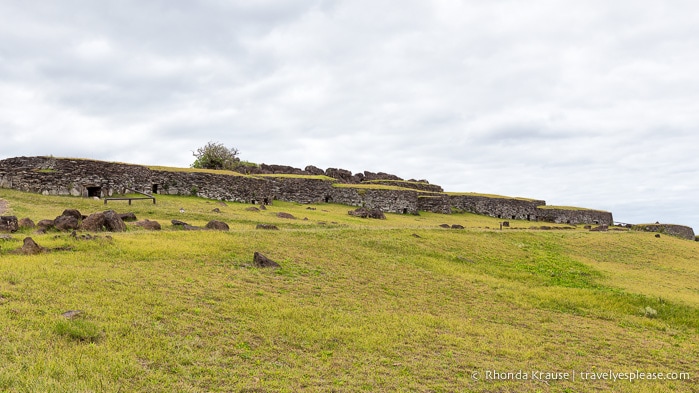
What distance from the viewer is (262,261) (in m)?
17.9

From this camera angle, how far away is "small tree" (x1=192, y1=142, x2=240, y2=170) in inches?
2613

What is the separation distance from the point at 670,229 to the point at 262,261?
65.8 meters

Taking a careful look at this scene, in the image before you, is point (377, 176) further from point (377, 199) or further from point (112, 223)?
point (112, 223)

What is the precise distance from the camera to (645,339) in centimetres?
1495

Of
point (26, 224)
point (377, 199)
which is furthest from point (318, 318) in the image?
point (377, 199)

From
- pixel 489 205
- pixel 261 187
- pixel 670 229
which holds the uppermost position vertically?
pixel 489 205

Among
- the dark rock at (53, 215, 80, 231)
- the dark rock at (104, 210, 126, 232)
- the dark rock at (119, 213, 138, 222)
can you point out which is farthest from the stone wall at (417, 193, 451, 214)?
the dark rock at (53, 215, 80, 231)

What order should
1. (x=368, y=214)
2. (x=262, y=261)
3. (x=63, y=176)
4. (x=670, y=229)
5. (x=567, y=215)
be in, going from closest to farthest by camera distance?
(x=262, y=261), (x=63, y=176), (x=368, y=214), (x=670, y=229), (x=567, y=215)

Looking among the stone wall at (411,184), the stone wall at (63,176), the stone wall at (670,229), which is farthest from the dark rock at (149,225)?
the stone wall at (670,229)

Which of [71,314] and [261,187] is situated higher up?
[261,187]

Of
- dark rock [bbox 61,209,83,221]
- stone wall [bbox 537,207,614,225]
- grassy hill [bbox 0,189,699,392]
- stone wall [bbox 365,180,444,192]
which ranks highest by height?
stone wall [bbox 365,180,444,192]

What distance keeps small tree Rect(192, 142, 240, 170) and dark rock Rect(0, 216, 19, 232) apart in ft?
149

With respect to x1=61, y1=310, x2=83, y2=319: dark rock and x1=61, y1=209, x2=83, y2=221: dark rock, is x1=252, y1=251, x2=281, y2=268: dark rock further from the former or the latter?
x1=61, y1=209, x2=83, y2=221: dark rock

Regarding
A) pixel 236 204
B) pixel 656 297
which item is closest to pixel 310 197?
pixel 236 204
